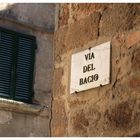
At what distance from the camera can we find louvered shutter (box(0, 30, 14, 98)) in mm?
8048

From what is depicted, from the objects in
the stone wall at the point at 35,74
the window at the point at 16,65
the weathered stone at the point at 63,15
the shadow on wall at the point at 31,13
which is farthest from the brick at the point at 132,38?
the shadow on wall at the point at 31,13

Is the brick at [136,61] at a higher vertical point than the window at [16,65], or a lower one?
lower

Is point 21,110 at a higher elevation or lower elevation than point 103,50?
higher

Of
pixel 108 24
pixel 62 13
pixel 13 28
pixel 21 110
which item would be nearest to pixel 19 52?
pixel 13 28

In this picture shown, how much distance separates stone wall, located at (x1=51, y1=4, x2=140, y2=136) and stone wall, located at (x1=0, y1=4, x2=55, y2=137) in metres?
4.54

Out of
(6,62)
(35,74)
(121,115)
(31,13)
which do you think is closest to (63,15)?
(121,115)

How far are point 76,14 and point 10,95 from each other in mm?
4767

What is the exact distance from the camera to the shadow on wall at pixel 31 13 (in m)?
8.65

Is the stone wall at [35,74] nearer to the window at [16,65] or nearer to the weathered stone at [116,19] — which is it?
the window at [16,65]

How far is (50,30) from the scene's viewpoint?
29.8 ft

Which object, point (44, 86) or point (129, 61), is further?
point (44, 86)

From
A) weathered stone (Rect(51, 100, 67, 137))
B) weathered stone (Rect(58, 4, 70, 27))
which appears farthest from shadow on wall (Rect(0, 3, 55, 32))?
weathered stone (Rect(51, 100, 67, 137))

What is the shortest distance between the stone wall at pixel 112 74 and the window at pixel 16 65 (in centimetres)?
457

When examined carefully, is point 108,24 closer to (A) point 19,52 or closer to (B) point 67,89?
(B) point 67,89
